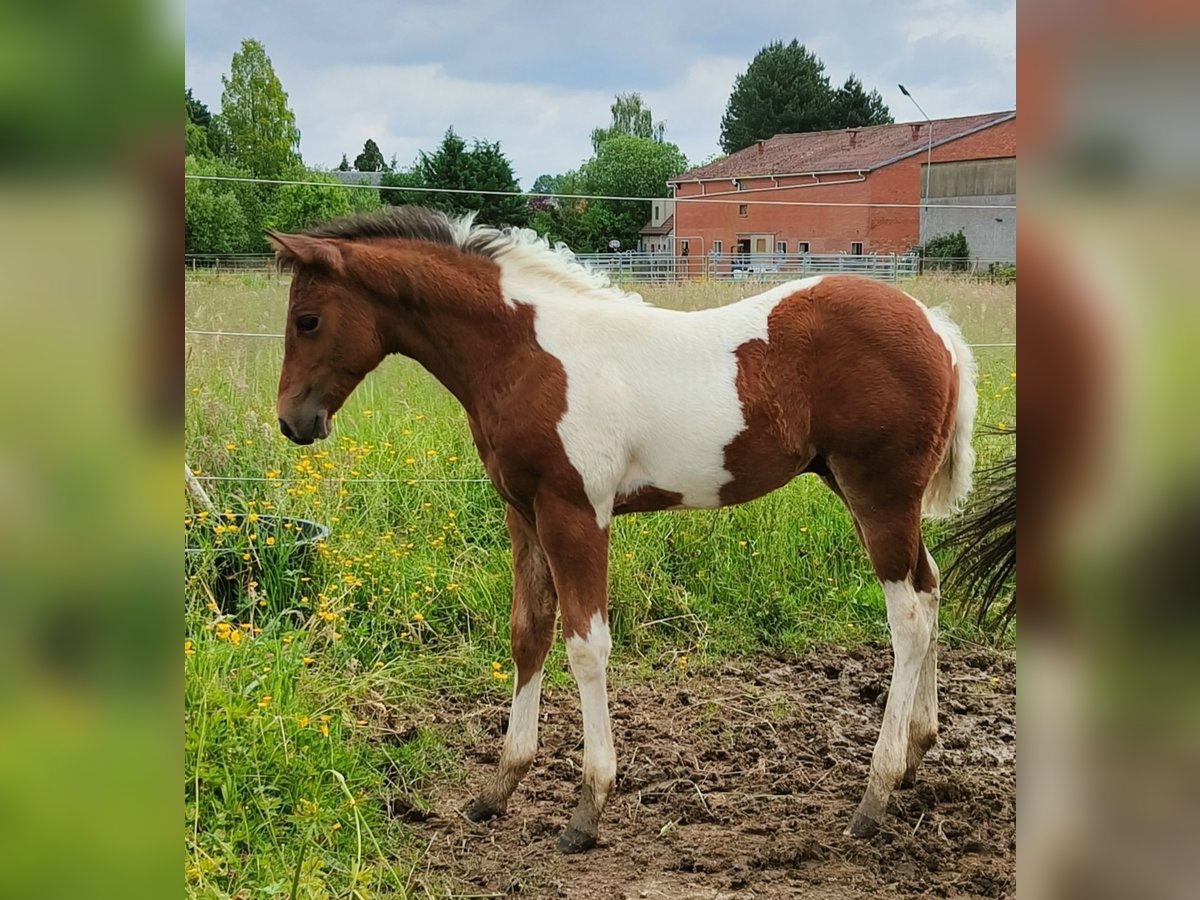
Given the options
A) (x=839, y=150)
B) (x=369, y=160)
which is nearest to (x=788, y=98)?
(x=839, y=150)

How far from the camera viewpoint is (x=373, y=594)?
406cm

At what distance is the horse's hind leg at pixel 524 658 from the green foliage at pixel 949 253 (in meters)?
4.34

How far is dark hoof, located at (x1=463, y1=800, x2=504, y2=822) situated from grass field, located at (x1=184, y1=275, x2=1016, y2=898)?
239 mm

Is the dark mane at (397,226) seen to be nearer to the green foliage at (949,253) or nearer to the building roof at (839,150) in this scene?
the green foliage at (949,253)

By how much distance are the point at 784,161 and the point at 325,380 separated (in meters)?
17.8

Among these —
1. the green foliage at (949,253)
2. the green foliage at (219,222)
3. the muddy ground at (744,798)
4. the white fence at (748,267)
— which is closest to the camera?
the muddy ground at (744,798)

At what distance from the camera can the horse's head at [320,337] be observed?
2727mm

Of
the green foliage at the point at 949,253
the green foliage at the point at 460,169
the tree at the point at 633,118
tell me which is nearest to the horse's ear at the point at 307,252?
the green foliage at the point at 949,253

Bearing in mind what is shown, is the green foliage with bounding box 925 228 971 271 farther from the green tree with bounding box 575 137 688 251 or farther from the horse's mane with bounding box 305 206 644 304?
the horse's mane with bounding box 305 206 644 304

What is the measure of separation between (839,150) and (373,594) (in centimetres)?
1421

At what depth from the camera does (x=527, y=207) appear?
24.3 feet
